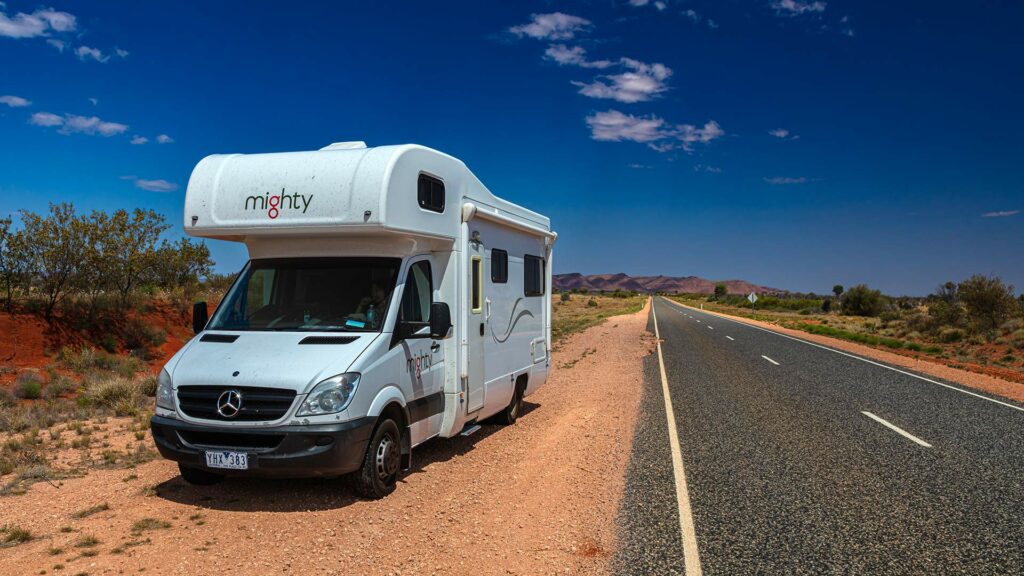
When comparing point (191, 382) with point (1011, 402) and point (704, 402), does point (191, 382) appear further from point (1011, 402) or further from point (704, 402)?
point (1011, 402)

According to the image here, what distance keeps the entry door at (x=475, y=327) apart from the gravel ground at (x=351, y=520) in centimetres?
72

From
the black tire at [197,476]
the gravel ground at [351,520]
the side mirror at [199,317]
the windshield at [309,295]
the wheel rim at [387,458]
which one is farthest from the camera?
the side mirror at [199,317]

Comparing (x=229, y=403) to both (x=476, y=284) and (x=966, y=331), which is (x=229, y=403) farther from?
(x=966, y=331)

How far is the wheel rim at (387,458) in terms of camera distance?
6168 millimetres

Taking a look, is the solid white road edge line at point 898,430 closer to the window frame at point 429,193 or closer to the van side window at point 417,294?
the van side window at point 417,294

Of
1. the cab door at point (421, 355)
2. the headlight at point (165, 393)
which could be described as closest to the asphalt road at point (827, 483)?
the cab door at point (421, 355)

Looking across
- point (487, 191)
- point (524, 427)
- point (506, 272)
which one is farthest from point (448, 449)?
point (487, 191)

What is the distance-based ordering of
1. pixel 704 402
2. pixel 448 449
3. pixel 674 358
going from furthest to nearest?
pixel 674 358
pixel 704 402
pixel 448 449

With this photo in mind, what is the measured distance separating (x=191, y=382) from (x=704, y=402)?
329 inches

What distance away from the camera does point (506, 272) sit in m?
9.16

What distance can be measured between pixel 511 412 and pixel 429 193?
398 centimetres

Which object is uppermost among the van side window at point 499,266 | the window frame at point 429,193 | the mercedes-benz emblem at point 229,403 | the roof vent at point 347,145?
the roof vent at point 347,145

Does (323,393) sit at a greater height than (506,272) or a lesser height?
lesser

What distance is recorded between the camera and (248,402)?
5688mm
